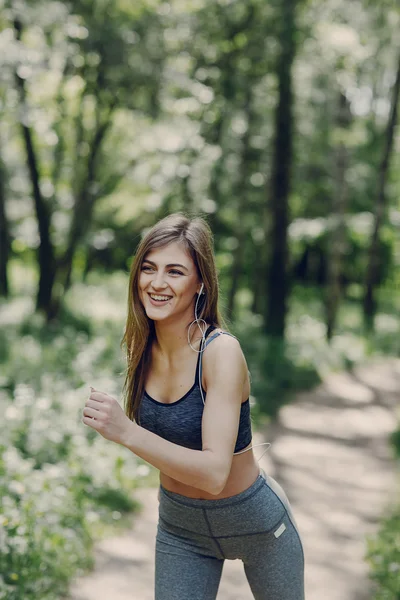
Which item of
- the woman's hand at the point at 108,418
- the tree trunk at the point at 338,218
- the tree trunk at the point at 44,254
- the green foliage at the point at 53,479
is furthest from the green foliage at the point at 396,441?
the tree trunk at the point at 44,254

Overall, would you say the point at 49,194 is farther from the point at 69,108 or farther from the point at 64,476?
the point at 64,476

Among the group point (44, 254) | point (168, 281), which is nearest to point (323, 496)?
point (168, 281)

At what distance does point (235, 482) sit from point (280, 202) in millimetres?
13863

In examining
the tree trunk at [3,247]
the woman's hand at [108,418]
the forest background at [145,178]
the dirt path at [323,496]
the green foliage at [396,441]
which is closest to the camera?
the woman's hand at [108,418]

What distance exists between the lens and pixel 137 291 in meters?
2.76

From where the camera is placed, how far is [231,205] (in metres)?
18.6

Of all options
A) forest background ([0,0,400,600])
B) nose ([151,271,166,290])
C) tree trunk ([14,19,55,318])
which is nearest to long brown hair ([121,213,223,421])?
nose ([151,271,166,290])

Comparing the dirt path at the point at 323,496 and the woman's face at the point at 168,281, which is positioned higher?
the woman's face at the point at 168,281

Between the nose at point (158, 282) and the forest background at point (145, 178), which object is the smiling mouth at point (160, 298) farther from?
the forest background at point (145, 178)

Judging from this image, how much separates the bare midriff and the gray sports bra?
6 cm

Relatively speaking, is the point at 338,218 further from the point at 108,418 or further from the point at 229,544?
the point at 108,418

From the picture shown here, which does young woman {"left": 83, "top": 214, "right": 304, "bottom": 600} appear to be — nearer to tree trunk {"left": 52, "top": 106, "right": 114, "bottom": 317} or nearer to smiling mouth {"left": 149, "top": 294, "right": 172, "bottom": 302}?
smiling mouth {"left": 149, "top": 294, "right": 172, "bottom": 302}

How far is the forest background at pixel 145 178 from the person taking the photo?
6613mm

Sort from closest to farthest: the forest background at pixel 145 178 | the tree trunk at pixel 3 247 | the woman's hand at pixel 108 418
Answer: the woman's hand at pixel 108 418 → the forest background at pixel 145 178 → the tree trunk at pixel 3 247
